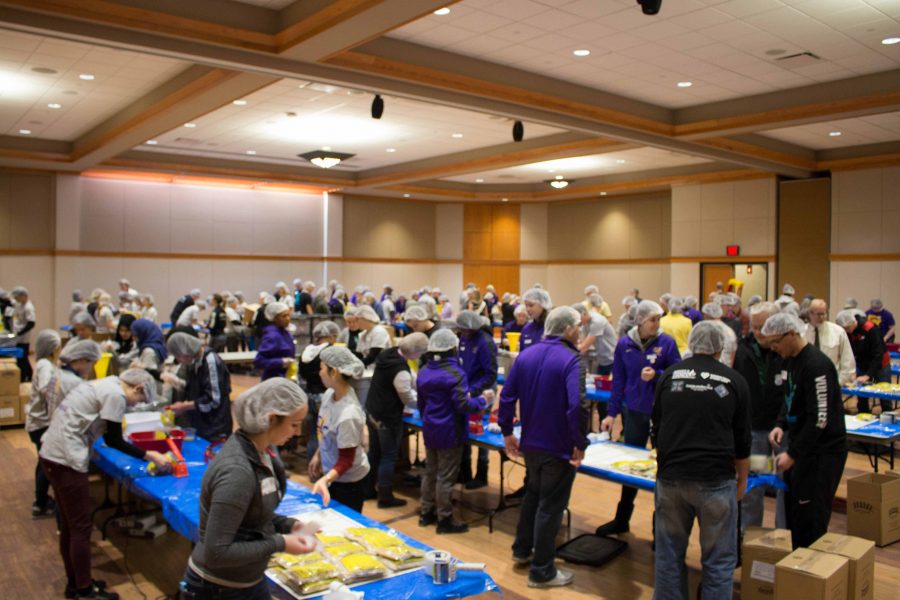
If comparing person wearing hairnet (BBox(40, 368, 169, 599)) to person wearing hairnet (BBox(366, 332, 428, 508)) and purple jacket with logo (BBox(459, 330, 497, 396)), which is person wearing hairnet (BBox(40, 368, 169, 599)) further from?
purple jacket with logo (BBox(459, 330, 497, 396))

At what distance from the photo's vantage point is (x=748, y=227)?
16422mm

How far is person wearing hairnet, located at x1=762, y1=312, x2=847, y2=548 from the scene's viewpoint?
4.18m

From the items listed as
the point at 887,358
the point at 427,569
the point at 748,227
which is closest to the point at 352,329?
the point at 427,569

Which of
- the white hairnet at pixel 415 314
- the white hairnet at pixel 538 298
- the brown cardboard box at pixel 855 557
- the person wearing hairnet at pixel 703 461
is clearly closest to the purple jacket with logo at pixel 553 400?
the person wearing hairnet at pixel 703 461

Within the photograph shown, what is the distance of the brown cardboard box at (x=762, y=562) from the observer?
13.4ft

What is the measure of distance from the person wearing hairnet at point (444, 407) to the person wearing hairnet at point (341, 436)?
4.11ft

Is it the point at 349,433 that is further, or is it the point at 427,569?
the point at 349,433

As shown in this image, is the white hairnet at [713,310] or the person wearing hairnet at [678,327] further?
the person wearing hairnet at [678,327]

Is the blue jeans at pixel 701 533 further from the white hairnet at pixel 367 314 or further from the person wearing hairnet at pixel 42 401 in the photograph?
the white hairnet at pixel 367 314

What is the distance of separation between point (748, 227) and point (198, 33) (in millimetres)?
13233

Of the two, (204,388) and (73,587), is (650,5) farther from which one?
(73,587)

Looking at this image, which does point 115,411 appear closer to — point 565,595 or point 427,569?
point 427,569

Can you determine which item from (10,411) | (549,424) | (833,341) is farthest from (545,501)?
(10,411)

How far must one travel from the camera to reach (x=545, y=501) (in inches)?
178
